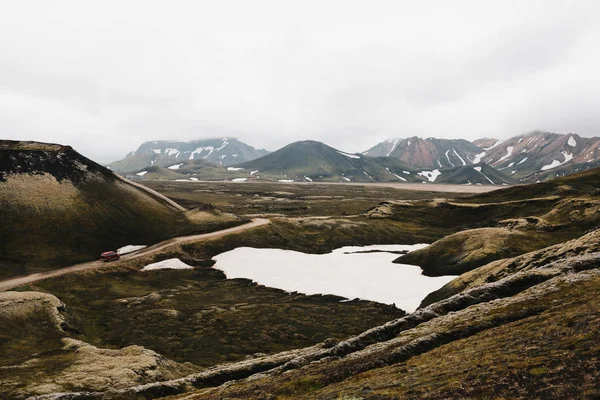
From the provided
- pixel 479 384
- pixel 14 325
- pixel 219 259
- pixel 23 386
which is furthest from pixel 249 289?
pixel 479 384

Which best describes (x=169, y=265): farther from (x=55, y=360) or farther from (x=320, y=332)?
(x=55, y=360)

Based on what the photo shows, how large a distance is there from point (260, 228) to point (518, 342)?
10505cm

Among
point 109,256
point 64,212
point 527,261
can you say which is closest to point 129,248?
point 109,256

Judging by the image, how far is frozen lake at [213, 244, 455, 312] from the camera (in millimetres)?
70375

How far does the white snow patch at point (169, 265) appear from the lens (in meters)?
86.7

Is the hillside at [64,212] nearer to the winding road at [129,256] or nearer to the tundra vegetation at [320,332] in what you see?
the winding road at [129,256]

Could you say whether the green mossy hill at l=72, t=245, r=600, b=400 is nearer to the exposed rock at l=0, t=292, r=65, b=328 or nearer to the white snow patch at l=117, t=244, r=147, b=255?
the exposed rock at l=0, t=292, r=65, b=328

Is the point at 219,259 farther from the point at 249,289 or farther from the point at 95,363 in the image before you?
the point at 95,363

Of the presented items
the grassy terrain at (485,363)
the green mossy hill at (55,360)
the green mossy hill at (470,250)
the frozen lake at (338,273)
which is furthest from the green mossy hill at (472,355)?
the green mossy hill at (470,250)

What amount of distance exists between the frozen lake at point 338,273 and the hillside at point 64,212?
3174cm

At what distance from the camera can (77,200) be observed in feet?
343

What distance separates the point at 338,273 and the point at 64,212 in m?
80.8

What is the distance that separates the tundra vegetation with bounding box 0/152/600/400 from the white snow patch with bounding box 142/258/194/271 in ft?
8.28

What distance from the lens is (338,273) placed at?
279ft
